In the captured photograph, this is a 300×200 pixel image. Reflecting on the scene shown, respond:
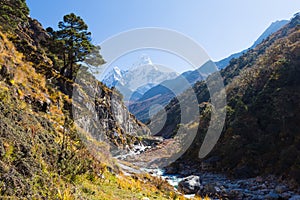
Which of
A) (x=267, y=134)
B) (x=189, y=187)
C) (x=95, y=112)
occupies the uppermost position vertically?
(x=95, y=112)

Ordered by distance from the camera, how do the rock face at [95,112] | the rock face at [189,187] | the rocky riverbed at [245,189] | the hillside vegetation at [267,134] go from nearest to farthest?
the rocky riverbed at [245,189], the rock face at [189,187], the hillside vegetation at [267,134], the rock face at [95,112]

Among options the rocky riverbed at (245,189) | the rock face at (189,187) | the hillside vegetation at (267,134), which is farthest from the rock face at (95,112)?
the hillside vegetation at (267,134)

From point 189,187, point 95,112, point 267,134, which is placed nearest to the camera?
point 189,187

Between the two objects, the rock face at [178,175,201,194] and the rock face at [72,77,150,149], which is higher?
the rock face at [72,77,150,149]

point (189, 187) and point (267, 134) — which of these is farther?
point (267, 134)

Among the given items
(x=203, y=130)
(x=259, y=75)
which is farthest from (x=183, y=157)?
(x=259, y=75)

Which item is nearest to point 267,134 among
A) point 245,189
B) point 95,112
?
point 245,189

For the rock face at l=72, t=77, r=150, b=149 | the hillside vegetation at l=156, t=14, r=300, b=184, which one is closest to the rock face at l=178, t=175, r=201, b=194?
the hillside vegetation at l=156, t=14, r=300, b=184

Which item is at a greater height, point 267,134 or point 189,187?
point 267,134

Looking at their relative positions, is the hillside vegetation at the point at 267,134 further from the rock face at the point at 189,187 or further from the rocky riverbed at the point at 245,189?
the rock face at the point at 189,187

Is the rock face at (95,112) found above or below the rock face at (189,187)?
above

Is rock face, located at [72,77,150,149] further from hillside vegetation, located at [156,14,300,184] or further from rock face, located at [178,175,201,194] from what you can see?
hillside vegetation, located at [156,14,300,184]

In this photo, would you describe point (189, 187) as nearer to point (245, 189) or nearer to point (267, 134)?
point (245, 189)

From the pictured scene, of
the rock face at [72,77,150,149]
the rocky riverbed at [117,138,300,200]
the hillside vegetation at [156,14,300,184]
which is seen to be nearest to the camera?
the rocky riverbed at [117,138,300,200]
